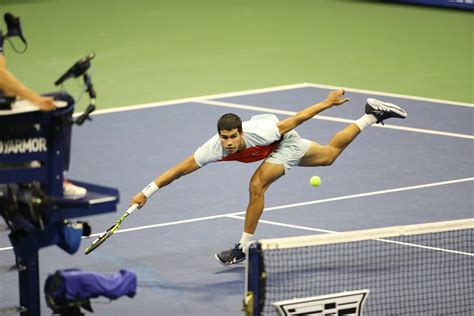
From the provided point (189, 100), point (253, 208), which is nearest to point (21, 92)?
point (253, 208)

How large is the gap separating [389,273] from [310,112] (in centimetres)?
181

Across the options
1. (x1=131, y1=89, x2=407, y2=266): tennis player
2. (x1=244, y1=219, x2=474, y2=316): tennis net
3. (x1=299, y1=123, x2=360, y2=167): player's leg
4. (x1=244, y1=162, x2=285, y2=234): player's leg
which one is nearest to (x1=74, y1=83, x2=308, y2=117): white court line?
(x1=299, y1=123, x2=360, y2=167): player's leg

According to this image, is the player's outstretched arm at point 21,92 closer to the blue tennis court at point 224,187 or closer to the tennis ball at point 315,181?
the blue tennis court at point 224,187

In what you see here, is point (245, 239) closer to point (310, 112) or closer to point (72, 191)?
point (310, 112)

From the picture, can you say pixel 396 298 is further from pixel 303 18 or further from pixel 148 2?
pixel 148 2

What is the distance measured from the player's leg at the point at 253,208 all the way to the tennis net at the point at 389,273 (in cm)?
29

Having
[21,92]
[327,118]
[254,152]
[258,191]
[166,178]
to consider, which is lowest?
[258,191]

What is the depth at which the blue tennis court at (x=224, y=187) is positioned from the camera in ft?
45.9

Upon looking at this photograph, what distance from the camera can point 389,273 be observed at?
1378 centimetres

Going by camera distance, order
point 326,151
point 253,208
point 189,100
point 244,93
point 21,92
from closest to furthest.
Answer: point 21,92
point 253,208
point 326,151
point 189,100
point 244,93

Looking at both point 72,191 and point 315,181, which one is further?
point 315,181

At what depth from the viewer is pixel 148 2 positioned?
28734 mm

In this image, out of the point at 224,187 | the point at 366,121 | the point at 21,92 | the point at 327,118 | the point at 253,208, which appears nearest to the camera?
the point at 21,92

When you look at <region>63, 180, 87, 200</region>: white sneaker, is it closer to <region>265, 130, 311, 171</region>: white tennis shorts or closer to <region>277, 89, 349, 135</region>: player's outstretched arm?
<region>277, 89, 349, 135</region>: player's outstretched arm
